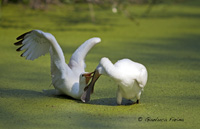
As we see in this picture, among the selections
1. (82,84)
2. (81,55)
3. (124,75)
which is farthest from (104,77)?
(124,75)

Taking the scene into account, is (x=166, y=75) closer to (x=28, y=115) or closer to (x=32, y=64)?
(x=32, y=64)

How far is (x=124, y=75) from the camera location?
248 centimetres

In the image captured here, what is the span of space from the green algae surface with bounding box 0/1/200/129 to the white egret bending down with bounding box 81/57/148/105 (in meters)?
0.09

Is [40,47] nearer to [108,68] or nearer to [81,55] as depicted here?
[81,55]

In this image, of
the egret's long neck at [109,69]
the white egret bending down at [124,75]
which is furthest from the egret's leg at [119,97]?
the egret's long neck at [109,69]

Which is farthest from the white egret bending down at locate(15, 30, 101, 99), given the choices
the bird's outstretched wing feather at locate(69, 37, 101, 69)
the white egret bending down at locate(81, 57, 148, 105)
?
the white egret bending down at locate(81, 57, 148, 105)

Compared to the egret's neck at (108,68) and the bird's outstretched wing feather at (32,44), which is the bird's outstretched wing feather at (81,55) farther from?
the egret's neck at (108,68)

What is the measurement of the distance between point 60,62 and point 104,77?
658 millimetres

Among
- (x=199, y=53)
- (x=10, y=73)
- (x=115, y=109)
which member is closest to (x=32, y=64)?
(x=10, y=73)

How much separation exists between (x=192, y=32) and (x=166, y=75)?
202cm

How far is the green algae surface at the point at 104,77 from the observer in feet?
7.92

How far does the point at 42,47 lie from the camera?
285 centimetres

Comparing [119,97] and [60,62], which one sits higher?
[60,62]

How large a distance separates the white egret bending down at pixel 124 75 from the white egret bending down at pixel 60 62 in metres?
0.12
